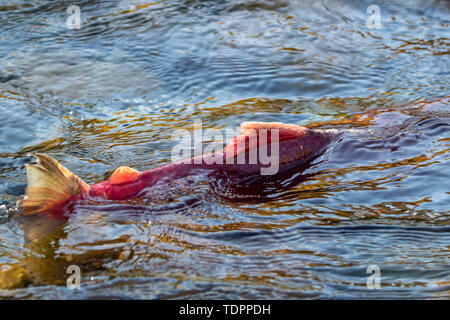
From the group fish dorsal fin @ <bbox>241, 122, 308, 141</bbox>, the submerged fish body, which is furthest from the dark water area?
fish dorsal fin @ <bbox>241, 122, 308, 141</bbox>

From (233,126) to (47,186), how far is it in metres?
1.93

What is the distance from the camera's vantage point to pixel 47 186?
312 centimetres

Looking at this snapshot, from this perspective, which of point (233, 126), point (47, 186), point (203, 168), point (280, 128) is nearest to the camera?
point (47, 186)

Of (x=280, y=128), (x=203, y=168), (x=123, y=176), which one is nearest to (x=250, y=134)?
(x=280, y=128)

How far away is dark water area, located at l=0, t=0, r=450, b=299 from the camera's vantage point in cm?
281

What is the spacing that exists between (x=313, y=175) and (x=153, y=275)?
1.42 m

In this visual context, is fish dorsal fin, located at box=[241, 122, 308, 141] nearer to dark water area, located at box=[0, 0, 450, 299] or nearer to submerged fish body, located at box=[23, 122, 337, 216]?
submerged fish body, located at box=[23, 122, 337, 216]

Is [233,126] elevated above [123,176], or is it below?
above

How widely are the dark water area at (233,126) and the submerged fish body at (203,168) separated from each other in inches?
3.3

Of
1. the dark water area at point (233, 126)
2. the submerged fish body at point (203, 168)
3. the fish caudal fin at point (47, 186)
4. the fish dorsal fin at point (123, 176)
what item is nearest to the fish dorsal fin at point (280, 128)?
the submerged fish body at point (203, 168)

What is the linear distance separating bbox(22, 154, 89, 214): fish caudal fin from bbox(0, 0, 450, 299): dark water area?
0.10m

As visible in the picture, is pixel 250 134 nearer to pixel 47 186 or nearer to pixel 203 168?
pixel 203 168

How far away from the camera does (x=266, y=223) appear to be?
3264 mm
